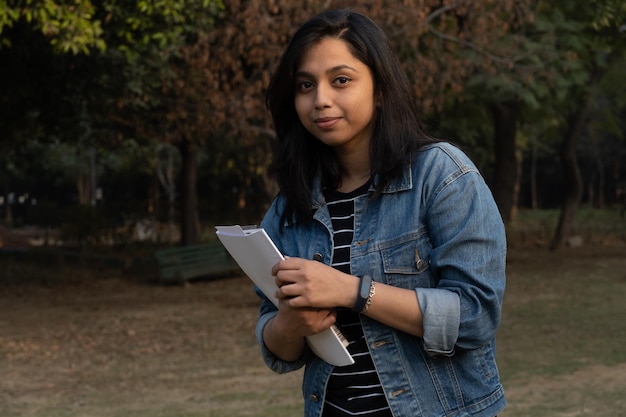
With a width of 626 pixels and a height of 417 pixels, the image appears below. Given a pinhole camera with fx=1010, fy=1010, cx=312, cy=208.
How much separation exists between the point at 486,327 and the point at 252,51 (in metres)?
11.2

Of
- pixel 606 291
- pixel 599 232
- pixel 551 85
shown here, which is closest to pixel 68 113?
pixel 551 85

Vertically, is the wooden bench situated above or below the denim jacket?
below

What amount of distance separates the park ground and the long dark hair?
533 cm

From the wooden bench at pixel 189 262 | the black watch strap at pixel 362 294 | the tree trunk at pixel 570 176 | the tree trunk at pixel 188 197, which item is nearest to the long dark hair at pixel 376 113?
the black watch strap at pixel 362 294

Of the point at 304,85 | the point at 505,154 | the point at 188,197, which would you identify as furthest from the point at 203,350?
the point at 505,154

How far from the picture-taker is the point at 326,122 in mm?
2346

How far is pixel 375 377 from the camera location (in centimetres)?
224

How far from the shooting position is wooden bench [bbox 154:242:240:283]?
69.2 ft

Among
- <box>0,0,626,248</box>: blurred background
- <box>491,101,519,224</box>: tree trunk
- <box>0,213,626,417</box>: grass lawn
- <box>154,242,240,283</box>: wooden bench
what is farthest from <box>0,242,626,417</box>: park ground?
<box>0,0,626,248</box>: blurred background

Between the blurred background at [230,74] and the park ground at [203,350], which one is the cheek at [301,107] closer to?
the blurred background at [230,74]

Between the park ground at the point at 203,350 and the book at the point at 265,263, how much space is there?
17.7 ft

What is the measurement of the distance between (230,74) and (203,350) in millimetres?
4772

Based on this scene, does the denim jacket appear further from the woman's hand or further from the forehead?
the forehead

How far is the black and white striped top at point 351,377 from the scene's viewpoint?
224cm
